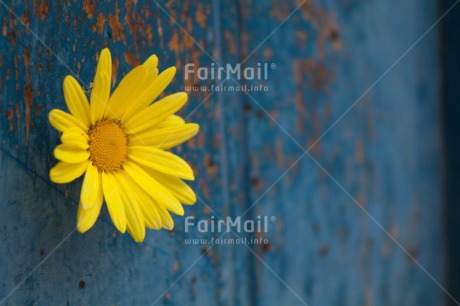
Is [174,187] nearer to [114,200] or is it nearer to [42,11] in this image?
[114,200]

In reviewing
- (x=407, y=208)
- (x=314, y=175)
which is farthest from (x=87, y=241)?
(x=407, y=208)

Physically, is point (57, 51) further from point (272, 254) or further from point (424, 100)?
point (424, 100)

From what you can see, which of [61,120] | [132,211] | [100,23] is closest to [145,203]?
[132,211]

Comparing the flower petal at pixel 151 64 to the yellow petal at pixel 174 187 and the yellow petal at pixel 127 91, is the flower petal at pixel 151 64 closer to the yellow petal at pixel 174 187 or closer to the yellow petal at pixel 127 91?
the yellow petal at pixel 127 91

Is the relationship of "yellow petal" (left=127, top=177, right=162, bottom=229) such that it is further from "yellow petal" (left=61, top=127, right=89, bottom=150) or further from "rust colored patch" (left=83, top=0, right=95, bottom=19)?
"rust colored patch" (left=83, top=0, right=95, bottom=19)

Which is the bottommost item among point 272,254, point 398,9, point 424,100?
point 272,254

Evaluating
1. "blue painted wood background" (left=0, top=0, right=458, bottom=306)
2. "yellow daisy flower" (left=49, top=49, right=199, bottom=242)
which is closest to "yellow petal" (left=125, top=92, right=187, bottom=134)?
"yellow daisy flower" (left=49, top=49, right=199, bottom=242)
